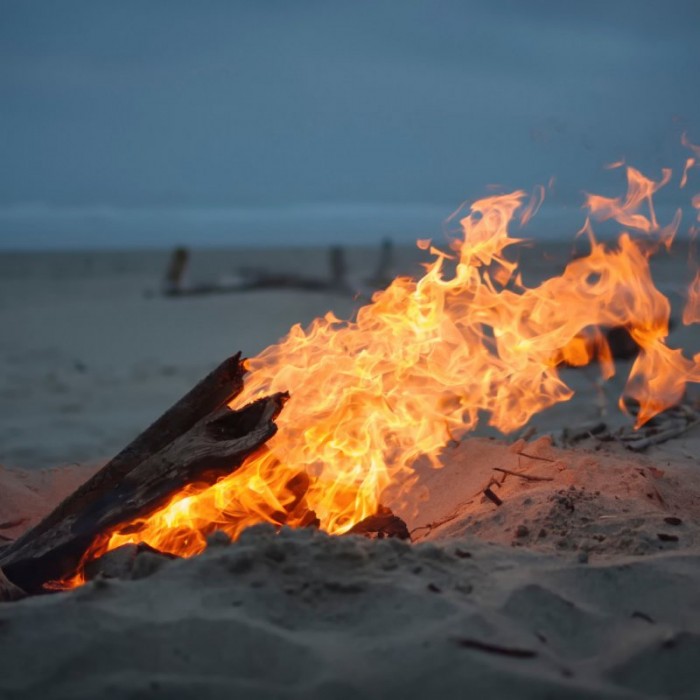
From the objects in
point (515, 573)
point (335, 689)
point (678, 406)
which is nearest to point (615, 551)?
point (515, 573)

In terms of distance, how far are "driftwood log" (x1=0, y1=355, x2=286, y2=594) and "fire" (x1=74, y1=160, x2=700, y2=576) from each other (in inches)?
14.7

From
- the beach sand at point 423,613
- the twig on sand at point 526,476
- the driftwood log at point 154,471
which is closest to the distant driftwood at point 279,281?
the twig on sand at point 526,476

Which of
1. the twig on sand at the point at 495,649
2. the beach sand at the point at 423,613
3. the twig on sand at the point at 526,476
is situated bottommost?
the twig on sand at the point at 526,476

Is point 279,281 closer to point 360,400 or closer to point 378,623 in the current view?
point 360,400

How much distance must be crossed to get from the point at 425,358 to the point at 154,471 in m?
1.83

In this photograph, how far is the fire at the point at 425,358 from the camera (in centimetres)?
471

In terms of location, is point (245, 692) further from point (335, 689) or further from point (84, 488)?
point (84, 488)

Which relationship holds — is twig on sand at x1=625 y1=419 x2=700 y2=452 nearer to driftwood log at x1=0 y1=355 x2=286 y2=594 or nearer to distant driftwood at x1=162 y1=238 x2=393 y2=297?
driftwood log at x1=0 y1=355 x2=286 y2=594

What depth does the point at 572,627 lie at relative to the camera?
9.41 feet

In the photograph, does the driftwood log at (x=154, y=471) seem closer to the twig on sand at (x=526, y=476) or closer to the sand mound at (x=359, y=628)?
the sand mound at (x=359, y=628)

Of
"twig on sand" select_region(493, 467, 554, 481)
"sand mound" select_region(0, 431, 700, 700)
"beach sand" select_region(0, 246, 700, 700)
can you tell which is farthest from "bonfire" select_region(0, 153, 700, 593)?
"sand mound" select_region(0, 431, 700, 700)

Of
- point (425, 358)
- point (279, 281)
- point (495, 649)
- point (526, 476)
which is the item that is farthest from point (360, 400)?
point (279, 281)

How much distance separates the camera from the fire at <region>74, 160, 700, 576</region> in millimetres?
4715

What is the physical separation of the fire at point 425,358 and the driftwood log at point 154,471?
374 mm
